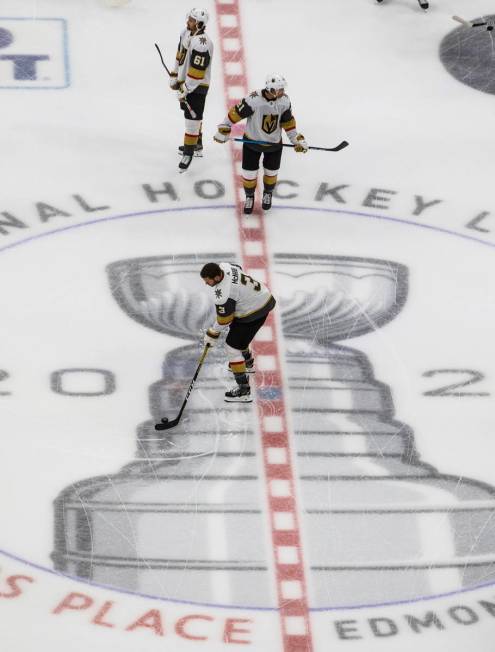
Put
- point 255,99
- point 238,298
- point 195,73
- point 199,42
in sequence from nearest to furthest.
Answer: point 238,298 < point 255,99 < point 199,42 < point 195,73

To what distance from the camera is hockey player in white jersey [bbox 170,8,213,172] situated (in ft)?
35.3

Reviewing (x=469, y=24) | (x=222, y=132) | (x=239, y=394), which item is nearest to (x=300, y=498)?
(x=239, y=394)

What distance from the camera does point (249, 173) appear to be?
10766 millimetres

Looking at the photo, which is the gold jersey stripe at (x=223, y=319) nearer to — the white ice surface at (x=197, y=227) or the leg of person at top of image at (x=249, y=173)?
the white ice surface at (x=197, y=227)

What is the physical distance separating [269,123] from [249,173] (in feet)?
1.42

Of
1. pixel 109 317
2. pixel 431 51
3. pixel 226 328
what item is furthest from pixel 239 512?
pixel 431 51

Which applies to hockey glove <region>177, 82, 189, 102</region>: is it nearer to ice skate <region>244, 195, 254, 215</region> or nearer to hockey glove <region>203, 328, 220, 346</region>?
ice skate <region>244, 195, 254, 215</region>

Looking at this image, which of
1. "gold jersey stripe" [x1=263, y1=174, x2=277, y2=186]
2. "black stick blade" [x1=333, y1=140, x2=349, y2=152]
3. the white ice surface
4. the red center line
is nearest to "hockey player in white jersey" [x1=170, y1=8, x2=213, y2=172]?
the white ice surface

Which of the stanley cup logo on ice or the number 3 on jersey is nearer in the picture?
the stanley cup logo on ice

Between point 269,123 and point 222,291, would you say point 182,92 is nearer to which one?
point 269,123

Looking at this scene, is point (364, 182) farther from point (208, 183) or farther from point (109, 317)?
point (109, 317)

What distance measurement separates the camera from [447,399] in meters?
9.62

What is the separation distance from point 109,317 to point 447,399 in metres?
2.05

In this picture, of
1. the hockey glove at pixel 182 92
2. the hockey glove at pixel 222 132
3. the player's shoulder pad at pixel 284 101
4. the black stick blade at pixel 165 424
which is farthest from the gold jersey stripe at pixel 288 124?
the black stick blade at pixel 165 424
